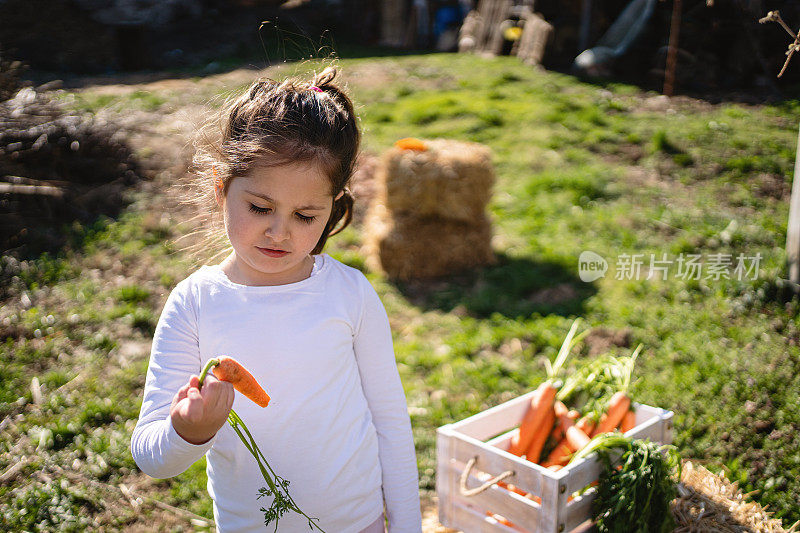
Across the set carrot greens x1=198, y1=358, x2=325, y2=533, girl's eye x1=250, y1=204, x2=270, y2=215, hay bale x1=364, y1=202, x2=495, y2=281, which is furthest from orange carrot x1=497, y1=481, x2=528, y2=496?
hay bale x1=364, y1=202, x2=495, y2=281

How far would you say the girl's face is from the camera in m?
1.44

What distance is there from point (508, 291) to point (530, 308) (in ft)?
1.05

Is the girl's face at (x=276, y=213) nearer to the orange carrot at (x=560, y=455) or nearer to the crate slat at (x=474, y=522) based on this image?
the crate slat at (x=474, y=522)

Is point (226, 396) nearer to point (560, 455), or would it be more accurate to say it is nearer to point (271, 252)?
A: point (271, 252)

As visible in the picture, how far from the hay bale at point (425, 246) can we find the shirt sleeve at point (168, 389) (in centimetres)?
363

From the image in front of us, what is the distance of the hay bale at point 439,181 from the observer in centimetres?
508

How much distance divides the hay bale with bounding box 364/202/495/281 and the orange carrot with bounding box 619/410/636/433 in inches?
106

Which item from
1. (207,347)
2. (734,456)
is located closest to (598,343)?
(734,456)

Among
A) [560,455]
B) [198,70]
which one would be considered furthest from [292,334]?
[198,70]

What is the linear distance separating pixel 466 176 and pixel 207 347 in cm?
382

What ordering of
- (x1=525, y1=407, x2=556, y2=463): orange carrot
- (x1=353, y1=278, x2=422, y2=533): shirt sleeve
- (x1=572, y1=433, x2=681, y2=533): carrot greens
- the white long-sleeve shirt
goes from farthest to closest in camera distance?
(x1=525, y1=407, x2=556, y2=463): orange carrot < (x1=572, y1=433, x2=681, y2=533): carrot greens < (x1=353, y1=278, x2=422, y2=533): shirt sleeve < the white long-sleeve shirt

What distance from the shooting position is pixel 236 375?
1312 mm

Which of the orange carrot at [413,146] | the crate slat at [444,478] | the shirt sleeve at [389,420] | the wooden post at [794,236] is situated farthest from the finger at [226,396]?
the orange carrot at [413,146]

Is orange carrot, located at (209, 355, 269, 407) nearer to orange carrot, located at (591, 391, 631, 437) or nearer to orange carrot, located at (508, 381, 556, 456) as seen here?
orange carrot, located at (508, 381, 556, 456)
